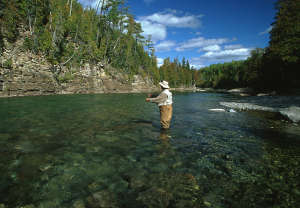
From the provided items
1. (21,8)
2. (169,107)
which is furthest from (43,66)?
(169,107)

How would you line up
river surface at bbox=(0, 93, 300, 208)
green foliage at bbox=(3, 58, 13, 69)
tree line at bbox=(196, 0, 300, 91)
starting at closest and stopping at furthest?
river surface at bbox=(0, 93, 300, 208), green foliage at bbox=(3, 58, 13, 69), tree line at bbox=(196, 0, 300, 91)

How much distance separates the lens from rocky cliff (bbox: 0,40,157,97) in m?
26.2

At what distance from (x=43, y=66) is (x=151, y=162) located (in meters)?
36.0

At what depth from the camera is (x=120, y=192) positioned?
383 cm

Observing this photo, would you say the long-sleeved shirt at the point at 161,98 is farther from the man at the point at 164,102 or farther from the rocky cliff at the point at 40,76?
the rocky cliff at the point at 40,76

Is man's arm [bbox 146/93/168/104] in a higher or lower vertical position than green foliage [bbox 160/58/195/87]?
lower

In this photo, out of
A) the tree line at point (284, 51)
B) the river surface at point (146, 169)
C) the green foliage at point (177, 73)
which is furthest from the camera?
the green foliage at point (177, 73)

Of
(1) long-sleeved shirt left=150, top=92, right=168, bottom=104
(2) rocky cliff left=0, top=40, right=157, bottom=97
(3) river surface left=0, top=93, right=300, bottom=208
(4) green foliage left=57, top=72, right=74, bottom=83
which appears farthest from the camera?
(4) green foliage left=57, top=72, right=74, bottom=83

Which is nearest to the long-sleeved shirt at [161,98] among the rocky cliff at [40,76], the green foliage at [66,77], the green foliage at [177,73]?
the rocky cliff at [40,76]

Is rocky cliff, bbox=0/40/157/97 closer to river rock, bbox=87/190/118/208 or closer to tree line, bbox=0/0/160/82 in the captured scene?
tree line, bbox=0/0/160/82

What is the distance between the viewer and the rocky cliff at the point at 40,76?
26250 mm

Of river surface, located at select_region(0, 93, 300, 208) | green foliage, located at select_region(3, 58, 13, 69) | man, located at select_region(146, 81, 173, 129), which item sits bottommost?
river surface, located at select_region(0, 93, 300, 208)

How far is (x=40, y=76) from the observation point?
30953 mm

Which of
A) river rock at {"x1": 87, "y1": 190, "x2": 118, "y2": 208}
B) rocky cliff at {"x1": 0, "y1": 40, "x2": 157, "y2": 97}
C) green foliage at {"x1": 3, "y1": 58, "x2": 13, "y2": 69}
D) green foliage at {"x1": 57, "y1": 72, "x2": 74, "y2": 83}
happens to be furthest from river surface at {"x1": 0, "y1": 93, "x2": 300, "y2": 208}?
green foliage at {"x1": 57, "y1": 72, "x2": 74, "y2": 83}
